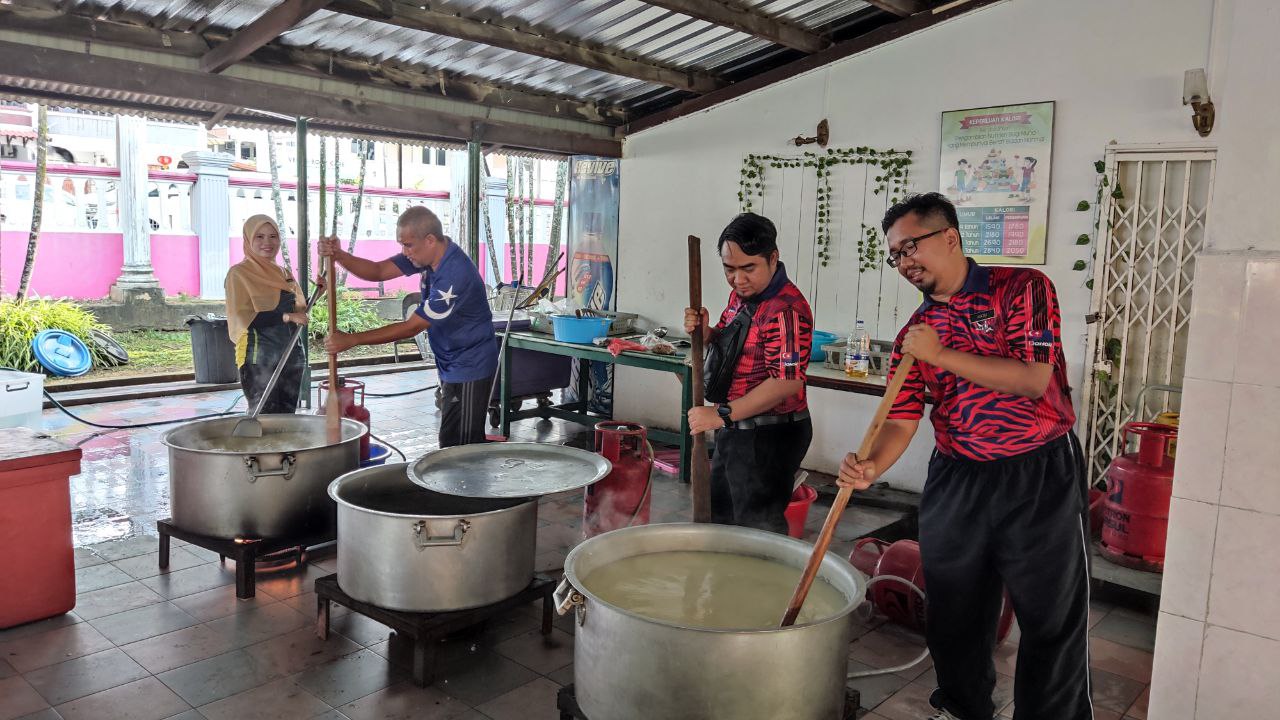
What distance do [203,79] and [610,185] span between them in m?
3.46

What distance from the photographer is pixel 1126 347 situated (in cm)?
510

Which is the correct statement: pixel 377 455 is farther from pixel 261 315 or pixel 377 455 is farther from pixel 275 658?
pixel 275 658

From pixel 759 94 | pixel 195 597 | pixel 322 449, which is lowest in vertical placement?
pixel 195 597

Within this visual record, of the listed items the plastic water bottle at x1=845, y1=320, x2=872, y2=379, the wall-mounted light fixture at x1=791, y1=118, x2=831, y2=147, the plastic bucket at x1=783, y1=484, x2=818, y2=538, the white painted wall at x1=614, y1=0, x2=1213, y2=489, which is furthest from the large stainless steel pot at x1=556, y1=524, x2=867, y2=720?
the wall-mounted light fixture at x1=791, y1=118, x2=831, y2=147

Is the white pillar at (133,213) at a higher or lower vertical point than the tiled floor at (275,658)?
higher

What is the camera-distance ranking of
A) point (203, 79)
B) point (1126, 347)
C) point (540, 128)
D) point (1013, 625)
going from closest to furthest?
point (1013, 625), point (1126, 347), point (203, 79), point (540, 128)

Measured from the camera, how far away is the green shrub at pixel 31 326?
891cm

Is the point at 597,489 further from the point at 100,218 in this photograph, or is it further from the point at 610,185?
the point at 100,218

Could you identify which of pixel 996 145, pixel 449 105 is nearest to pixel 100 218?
pixel 449 105

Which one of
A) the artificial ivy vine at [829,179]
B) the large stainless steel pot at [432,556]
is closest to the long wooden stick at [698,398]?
the large stainless steel pot at [432,556]

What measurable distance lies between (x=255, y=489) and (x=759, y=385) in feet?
7.35

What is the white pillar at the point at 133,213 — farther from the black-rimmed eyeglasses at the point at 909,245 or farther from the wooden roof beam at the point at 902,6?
the black-rimmed eyeglasses at the point at 909,245

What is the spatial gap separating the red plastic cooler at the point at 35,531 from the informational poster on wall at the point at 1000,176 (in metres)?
5.01

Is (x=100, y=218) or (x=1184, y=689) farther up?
(x=100, y=218)
